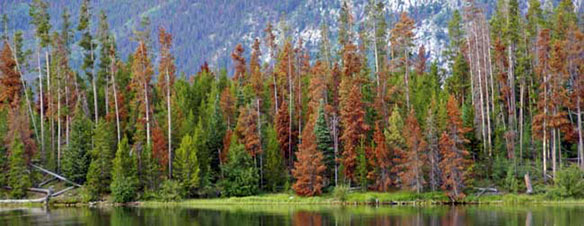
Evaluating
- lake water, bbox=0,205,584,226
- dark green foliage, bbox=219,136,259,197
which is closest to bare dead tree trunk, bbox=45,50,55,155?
lake water, bbox=0,205,584,226

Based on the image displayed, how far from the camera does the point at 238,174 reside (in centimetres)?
9188

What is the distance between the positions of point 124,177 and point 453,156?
35479mm

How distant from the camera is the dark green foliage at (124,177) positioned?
9019 cm

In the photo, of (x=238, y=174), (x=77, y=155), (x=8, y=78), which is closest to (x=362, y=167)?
(x=238, y=174)

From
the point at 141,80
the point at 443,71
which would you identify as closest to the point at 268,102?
the point at 141,80

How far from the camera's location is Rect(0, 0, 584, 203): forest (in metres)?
87.4

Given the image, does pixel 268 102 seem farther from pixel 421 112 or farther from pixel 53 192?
pixel 53 192

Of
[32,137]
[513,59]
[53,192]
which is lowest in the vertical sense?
[53,192]

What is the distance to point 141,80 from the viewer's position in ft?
315

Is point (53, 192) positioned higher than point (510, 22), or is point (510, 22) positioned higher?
point (510, 22)

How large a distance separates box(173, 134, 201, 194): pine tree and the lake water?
754cm

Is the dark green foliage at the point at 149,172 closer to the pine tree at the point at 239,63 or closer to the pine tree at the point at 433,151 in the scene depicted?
the pine tree at the point at 239,63

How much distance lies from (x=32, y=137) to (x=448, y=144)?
5272 centimetres

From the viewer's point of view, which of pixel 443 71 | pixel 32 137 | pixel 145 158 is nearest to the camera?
pixel 145 158
